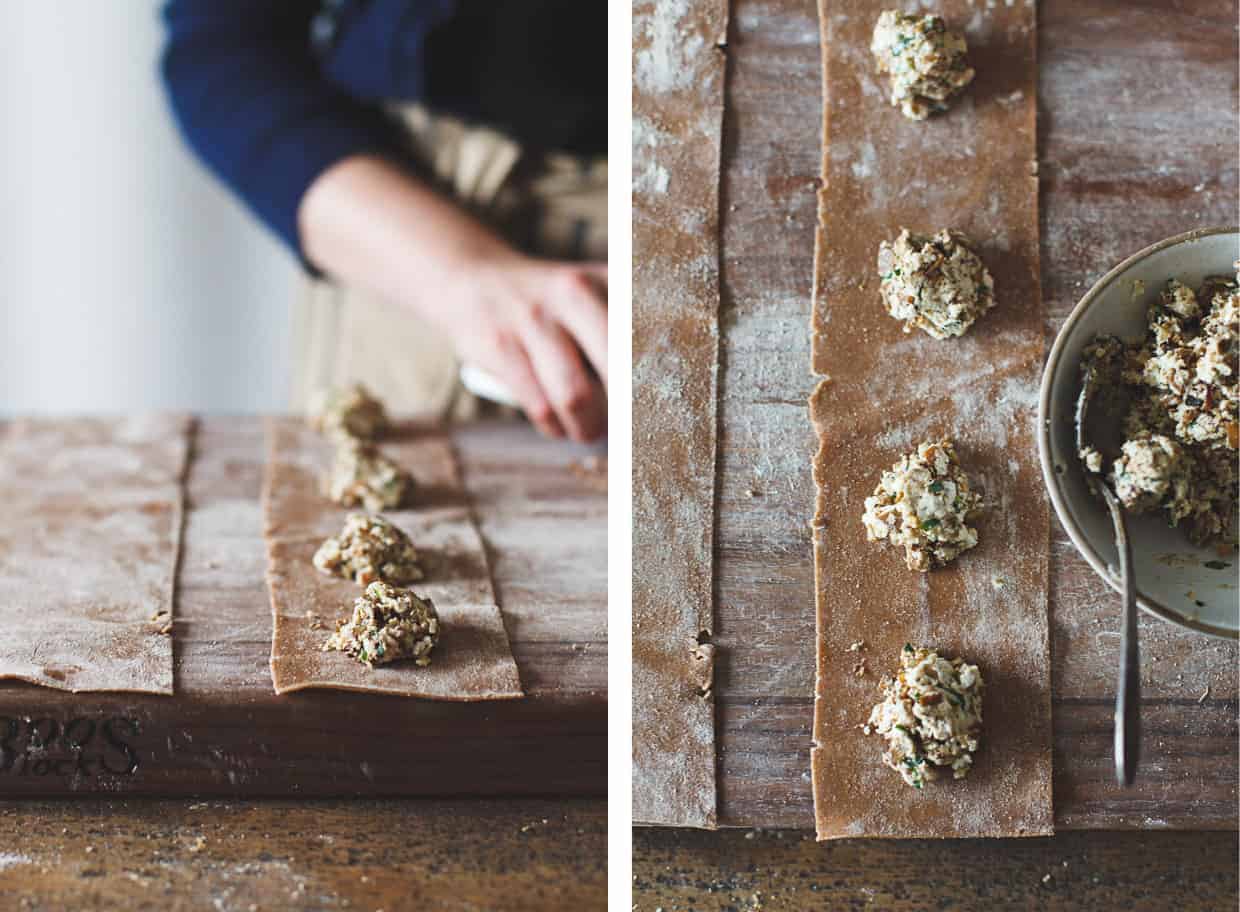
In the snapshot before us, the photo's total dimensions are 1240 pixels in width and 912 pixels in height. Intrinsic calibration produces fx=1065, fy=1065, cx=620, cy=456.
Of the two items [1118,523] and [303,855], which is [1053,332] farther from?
[303,855]

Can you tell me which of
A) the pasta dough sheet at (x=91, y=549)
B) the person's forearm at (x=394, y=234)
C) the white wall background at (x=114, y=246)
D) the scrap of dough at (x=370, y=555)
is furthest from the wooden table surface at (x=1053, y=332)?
A: the white wall background at (x=114, y=246)

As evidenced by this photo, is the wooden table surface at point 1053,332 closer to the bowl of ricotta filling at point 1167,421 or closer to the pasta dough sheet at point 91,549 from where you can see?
the bowl of ricotta filling at point 1167,421

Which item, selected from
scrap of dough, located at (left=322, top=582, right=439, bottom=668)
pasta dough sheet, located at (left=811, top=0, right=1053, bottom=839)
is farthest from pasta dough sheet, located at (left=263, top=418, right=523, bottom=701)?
pasta dough sheet, located at (left=811, top=0, right=1053, bottom=839)

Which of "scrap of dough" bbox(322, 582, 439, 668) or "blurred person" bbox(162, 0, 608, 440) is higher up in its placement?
"blurred person" bbox(162, 0, 608, 440)

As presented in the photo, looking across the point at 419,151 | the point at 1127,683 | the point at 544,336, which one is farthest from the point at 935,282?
the point at 419,151

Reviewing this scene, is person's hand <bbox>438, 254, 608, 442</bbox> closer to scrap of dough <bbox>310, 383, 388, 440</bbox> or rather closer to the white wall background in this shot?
scrap of dough <bbox>310, 383, 388, 440</bbox>

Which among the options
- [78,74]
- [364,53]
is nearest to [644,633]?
[364,53]
